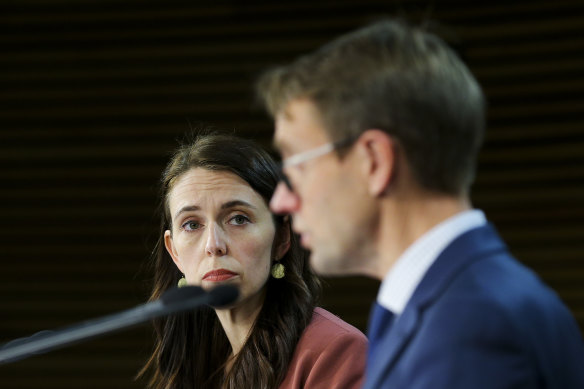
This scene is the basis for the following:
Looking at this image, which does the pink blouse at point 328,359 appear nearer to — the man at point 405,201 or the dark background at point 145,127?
the man at point 405,201

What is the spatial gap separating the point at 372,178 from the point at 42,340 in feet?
2.49

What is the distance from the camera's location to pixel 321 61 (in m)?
1.48

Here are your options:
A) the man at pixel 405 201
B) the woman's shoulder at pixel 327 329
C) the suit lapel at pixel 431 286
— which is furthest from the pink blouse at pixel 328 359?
the suit lapel at pixel 431 286

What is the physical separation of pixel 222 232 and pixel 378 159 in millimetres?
1173

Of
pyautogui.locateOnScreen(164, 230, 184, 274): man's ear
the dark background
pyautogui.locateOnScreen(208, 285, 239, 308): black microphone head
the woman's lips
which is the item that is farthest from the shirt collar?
the dark background

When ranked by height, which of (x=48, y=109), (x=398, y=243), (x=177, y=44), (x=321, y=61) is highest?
(x=321, y=61)

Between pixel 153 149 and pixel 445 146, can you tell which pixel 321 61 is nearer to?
pixel 445 146

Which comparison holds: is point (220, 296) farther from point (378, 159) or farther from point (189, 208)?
point (189, 208)

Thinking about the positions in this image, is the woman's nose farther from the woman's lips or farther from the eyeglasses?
the eyeglasses

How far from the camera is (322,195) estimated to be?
1466mm

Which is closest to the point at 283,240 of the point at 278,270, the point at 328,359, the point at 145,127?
the point at 278,270

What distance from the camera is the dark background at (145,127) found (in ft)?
18.8

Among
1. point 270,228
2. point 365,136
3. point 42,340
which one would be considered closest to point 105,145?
point 270,228

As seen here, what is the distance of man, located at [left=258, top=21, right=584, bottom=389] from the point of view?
1294 mm
